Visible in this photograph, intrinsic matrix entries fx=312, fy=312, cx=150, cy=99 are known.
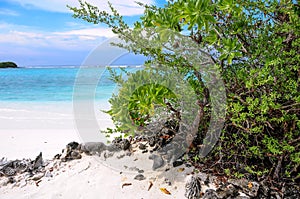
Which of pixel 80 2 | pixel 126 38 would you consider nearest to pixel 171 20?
pixel 126 38

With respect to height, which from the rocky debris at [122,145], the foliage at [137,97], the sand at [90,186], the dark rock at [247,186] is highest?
the foliage at [137,97]

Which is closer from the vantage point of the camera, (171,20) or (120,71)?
(171,20)

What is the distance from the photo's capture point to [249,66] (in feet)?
8.07

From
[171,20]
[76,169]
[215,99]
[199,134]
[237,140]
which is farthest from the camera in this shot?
[76,169]

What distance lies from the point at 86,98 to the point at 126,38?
1.09 m

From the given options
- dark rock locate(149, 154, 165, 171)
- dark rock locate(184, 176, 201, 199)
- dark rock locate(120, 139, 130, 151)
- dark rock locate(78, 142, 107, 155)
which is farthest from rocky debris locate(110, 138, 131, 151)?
dark rock locate(184, 176, 201, 199)

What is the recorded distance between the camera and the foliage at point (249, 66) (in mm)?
2158

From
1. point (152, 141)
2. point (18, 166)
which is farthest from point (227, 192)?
point (18, 166)

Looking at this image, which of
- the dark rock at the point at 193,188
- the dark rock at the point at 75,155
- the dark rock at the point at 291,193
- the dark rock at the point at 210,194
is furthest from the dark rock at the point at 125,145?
the dark rock at the point at 291,193

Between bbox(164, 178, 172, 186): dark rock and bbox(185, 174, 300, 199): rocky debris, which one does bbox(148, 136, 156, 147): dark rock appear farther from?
bbox(185, 174, 300, 199): rocky debris

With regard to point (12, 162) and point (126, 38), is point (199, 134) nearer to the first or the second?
point (126, 38)

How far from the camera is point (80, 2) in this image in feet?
8.52

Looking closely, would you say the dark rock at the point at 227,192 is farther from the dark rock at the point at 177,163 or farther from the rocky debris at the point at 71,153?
the rocky debris at the point at 71,153

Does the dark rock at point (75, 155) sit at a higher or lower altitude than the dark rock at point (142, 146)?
lower
